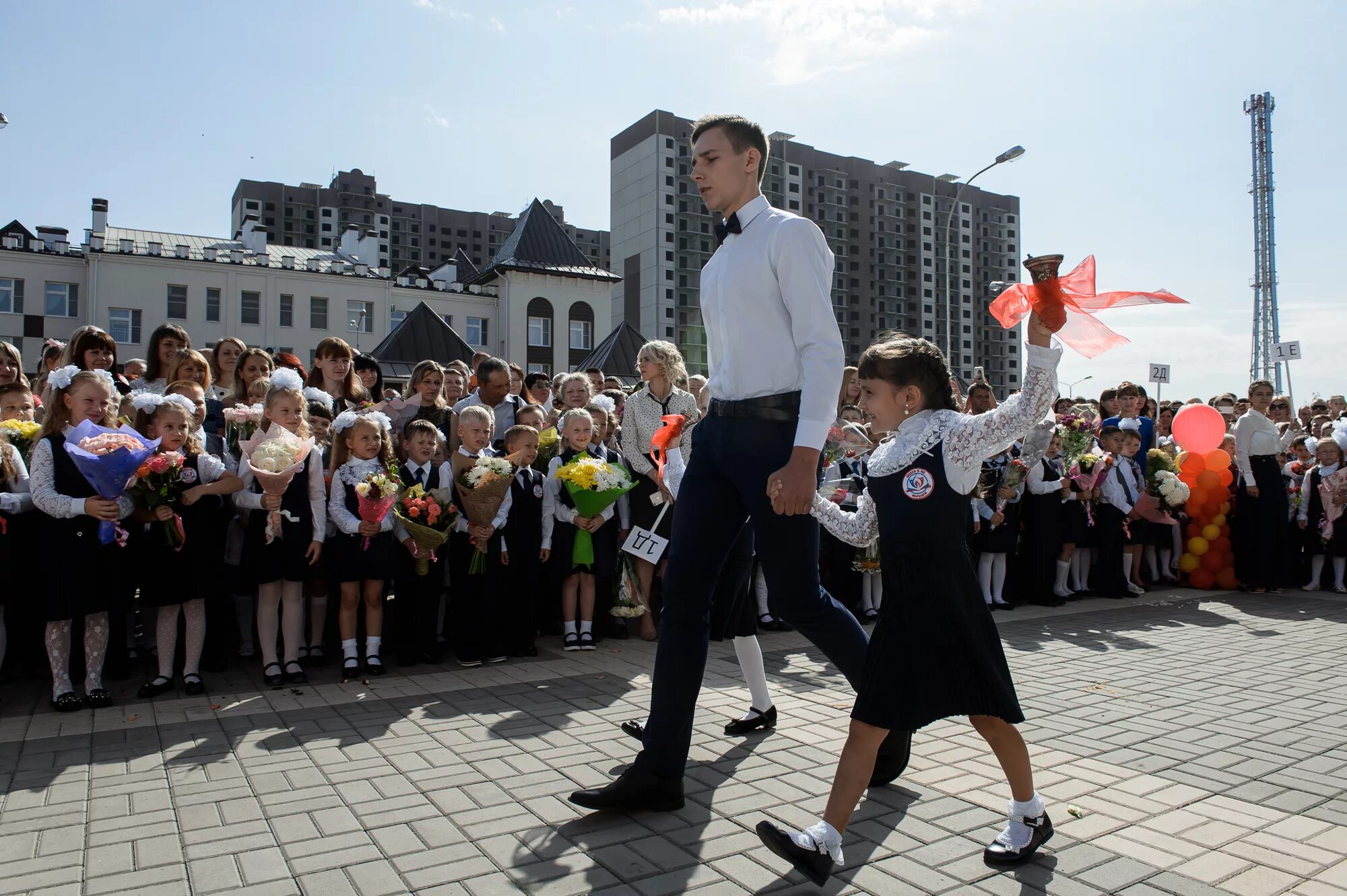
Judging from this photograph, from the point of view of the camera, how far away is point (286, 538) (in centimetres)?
627


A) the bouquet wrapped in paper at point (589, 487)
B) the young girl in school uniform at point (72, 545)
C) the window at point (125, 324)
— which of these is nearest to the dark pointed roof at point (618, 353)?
the bouquet wrapped in paper at point (589, 487)

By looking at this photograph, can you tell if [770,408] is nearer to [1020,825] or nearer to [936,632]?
[936,632]

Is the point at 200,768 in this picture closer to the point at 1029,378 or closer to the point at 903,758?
the point at 903,758

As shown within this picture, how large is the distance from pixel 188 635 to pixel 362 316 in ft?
164

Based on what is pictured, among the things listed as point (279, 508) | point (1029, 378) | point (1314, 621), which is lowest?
point (1314, 621)

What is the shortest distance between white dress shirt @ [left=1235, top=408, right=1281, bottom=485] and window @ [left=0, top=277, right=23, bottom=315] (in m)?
54.2

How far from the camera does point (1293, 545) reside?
11.5 meters

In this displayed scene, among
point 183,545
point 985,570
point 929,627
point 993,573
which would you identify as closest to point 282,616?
point 183,545

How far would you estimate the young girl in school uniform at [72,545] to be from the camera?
5.46 meters

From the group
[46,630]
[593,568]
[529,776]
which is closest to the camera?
[529,776]

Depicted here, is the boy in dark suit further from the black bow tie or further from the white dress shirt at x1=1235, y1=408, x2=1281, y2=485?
the white dress shirt at x1=1235, y1=408, x2=1281, y2=485

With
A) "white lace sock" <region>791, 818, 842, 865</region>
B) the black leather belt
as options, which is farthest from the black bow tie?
"white lace sock" <region>791, 818, 842, 865</region>

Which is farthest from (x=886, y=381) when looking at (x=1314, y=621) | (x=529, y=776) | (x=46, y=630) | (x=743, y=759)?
(x=1314, y=621)

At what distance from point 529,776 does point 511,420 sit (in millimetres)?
5048
